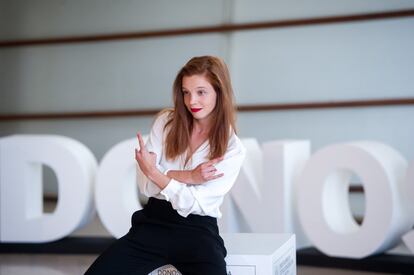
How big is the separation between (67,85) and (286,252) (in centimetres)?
407

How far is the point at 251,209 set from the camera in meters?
3.56

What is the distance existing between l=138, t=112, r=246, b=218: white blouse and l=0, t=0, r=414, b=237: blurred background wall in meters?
3.05

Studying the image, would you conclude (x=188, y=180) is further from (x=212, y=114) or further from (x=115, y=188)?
(x=115, y=188)

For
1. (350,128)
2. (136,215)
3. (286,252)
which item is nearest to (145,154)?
(136,215)

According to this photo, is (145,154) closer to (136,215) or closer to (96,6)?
(136,215)

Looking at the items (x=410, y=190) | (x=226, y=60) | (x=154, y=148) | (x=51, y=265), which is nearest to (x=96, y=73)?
(x=226, y=60)

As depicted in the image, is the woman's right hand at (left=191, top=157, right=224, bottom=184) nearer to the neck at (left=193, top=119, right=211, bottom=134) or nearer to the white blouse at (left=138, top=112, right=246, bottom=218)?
the white blouse at (left=138, top=112, right=246, bottom=218)

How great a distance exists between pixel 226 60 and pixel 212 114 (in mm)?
3390

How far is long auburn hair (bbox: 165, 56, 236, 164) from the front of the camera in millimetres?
1896

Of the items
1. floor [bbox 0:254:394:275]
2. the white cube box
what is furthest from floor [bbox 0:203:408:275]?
the white cube box

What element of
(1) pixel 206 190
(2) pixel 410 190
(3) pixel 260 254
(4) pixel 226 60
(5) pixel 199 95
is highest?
(5) pixel 199 95

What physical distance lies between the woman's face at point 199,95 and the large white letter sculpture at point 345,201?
4.91 ft

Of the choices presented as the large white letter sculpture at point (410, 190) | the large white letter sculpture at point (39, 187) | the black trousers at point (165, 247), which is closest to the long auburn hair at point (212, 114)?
the black trousers at point (165, 247)

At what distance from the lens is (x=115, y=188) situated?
142 inches
